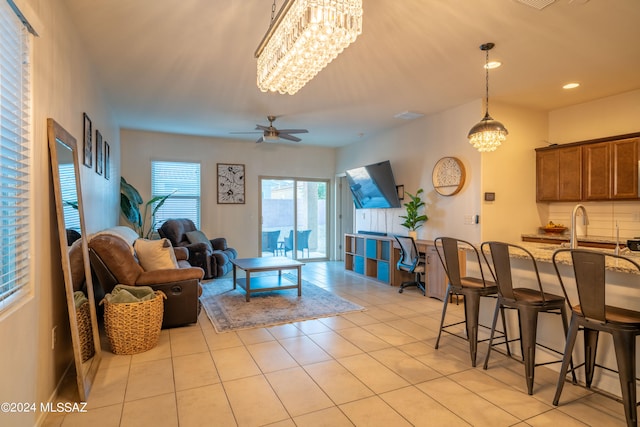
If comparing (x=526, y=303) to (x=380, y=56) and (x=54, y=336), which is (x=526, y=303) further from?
(x=54, y=336)

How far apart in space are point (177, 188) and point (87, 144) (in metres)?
3.81

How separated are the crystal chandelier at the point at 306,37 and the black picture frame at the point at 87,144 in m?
1.95

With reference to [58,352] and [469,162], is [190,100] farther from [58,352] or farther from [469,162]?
[469,162]

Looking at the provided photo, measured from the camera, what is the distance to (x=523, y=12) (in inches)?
104

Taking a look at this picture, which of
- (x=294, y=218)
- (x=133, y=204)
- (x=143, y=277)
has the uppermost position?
(x=133, y=204)

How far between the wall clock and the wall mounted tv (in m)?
0.89

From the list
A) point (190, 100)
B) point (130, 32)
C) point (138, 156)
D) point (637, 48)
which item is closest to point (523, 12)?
point (637, 48)

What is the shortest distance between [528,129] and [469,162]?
113 centimetres

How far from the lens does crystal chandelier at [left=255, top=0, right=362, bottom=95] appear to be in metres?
1.75

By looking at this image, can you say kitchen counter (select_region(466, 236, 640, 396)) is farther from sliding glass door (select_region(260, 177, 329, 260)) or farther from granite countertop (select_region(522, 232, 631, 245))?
sliding glass door (select_region(260, 177, 329, 260))

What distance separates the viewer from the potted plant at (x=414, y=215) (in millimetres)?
5484

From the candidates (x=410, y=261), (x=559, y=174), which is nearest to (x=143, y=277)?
(x=410, y=261)

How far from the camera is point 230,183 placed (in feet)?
24.2

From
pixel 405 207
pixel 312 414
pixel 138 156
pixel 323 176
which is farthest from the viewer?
pixel 323 176
